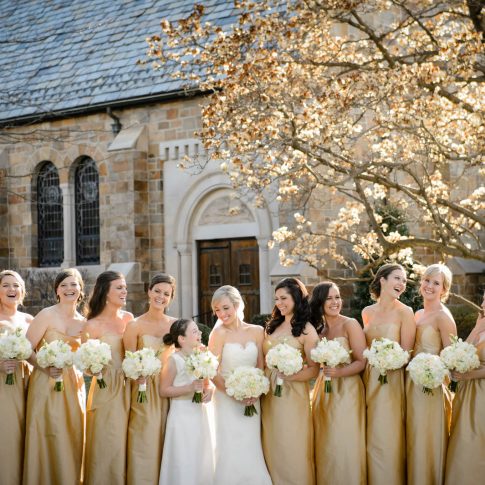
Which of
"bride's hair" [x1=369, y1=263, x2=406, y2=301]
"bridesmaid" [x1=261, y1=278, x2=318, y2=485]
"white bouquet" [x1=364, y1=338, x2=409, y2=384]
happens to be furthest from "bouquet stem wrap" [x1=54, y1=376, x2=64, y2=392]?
"bride's hair" [x1=369, y1=263, x2=406, y2=301]

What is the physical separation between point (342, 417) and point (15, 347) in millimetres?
2700

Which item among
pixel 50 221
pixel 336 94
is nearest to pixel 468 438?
pixel 336 94

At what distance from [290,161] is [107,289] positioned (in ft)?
16.0

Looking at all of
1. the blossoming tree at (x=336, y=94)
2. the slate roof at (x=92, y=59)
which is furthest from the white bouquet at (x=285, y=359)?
the slate roof at (x=92, y=59)

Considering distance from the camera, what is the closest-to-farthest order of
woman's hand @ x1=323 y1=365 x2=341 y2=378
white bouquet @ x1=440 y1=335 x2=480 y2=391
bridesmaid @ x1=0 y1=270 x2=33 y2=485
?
white bouquet @ x1=440 y1=335 x2=480 y2=391 < woman's hand @ x1=323 y1=365 x2=341 y2=378 < bridesmaid @ x1=0 y1=270 x2=33 y2=485

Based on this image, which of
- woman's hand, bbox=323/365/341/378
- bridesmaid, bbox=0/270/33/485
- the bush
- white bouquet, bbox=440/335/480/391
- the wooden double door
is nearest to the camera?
white bouquet, bbox=440/335/480/391

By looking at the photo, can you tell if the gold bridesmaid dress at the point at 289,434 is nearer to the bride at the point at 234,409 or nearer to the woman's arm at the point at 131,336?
the bride at the point at 234,409

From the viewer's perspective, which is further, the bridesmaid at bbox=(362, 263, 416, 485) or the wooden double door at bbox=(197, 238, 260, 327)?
the wooden double door at bbox=(197, 238, 260, 327)

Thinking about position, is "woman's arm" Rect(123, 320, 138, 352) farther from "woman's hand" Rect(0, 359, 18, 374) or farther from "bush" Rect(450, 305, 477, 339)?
"bush" Rect(450, 305, 477, 339)

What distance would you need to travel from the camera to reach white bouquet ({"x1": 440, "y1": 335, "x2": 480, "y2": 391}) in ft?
23.3

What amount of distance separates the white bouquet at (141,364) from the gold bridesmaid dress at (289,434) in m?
0.98

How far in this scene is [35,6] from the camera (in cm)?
2562

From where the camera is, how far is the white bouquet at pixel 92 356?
7449mm

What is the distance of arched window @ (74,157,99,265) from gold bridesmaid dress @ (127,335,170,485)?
13.9m
